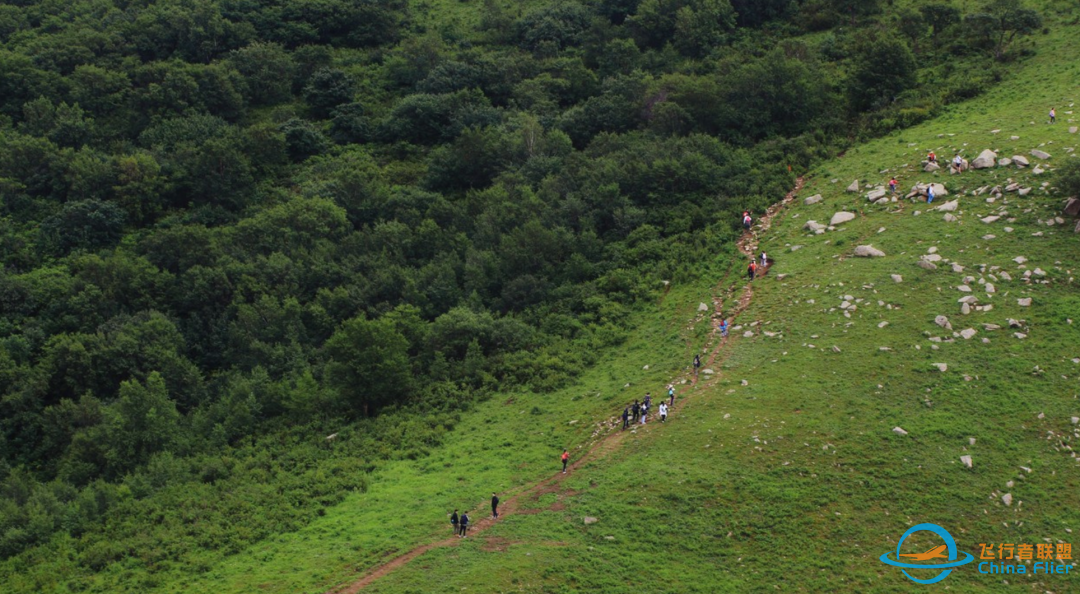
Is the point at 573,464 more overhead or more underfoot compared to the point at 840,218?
more underfoot

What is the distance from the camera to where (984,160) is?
5934 cm

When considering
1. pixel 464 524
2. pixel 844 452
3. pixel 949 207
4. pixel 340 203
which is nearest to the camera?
pixel 464 524

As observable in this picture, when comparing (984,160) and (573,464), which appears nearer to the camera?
(573,464)

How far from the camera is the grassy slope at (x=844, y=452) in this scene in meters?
37.4

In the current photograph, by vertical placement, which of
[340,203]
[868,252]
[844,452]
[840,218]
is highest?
[340,203]

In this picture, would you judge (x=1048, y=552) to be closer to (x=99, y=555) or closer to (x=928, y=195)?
(x=928, y=195)

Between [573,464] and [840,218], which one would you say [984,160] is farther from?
[573,464]

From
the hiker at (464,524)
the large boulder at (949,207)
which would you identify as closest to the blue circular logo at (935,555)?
the hiker at (464,524)

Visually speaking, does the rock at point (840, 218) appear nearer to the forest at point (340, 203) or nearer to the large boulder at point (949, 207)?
the large boulder at point (949, 207)

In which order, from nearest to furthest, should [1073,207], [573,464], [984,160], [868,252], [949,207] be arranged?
[573,464], [1073,207], [868,252], [949,207], [984,160]

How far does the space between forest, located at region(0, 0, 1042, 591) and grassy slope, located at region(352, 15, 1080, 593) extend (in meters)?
11.1

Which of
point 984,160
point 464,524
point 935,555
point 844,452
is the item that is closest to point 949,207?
point 984,160

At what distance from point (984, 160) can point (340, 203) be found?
166ft

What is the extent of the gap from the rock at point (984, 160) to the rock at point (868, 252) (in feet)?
34.2
